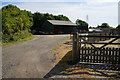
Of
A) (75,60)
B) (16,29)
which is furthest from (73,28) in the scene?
(75,60)

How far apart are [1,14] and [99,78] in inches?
620

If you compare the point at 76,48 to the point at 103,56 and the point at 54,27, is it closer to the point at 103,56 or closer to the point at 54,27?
the point at 103,56

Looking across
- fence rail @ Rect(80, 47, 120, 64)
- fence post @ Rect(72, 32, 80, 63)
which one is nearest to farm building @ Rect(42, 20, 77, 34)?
fence post @ Rect(72, 32, 80, 63)

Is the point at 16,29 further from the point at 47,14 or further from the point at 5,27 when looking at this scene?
the point at 47,14

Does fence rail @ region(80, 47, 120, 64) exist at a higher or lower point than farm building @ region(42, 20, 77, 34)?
lower

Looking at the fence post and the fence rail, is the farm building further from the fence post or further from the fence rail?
the fence rail

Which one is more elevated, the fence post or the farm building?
the farm building

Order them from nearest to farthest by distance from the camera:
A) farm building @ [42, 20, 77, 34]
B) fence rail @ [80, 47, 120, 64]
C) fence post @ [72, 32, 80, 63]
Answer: fence rail @ [80, 47, 120, 64] → fence post @ [72, 32, 80, 63] → farm building @ [42, 20, 77, 34]

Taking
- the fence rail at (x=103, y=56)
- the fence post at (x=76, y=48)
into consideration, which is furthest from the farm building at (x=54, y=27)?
the fence rail at (x=103, y=56)

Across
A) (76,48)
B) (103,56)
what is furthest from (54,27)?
(103,56)

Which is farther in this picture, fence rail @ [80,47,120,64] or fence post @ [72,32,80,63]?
fence post @ [72,32,80,63]

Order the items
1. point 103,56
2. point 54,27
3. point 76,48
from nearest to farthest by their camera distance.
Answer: point 103,56
point 76,48
point 54,27

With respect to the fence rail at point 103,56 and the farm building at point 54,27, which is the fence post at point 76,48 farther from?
the farm building at point 54,27

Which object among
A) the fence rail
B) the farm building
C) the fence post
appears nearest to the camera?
the fence rail
